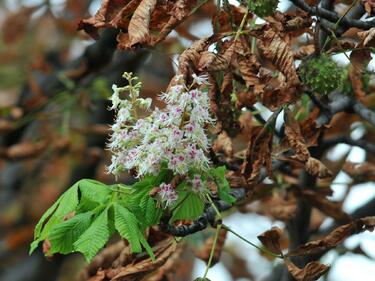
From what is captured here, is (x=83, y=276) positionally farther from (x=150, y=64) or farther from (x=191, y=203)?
(x=150, y=64)

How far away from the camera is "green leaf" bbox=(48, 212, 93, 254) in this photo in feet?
7.45

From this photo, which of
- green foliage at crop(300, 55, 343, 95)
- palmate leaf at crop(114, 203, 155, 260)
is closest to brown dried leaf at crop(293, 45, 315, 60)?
green foliage at crop(300, 55, 343, 95)

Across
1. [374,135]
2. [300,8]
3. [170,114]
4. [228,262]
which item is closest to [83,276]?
[170,114]

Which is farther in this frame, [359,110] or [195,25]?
[195,25]

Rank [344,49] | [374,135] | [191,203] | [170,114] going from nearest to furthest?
[170,114]
[191,203]
[344,49]
[374,135]

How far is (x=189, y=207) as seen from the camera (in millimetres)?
2410

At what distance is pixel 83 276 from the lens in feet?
10.3

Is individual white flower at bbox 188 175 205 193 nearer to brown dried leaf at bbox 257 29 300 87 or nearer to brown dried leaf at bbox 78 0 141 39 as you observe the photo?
brown dried leaf at bbox 257 29 300 87

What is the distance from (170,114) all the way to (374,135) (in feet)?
7.05

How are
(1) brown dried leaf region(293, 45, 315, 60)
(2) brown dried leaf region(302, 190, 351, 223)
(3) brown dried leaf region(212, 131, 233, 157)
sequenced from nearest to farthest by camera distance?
(1) brown dried leaf region(293, 45, 315, 60), (3) brown dried leaf region(212, 131, 233, 157), (2) brown dried leaf region(302, 190, 351, 223)

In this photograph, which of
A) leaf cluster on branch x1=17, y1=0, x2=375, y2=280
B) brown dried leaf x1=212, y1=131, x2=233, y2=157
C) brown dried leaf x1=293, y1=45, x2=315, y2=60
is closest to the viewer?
leaf cluster on branch x1=17, y1=0, x2=375, y2=280

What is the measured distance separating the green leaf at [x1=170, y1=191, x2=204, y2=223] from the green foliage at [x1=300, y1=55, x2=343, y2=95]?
0.56m

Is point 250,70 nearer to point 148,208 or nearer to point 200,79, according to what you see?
point 200,79

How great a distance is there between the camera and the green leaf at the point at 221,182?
2393 mm
